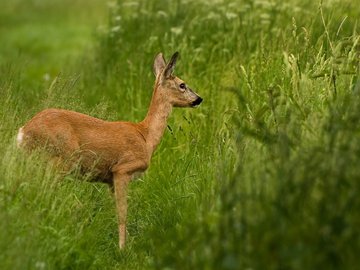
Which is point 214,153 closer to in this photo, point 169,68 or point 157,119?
point 157,119

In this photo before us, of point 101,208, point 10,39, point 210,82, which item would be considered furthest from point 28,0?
point 101,208

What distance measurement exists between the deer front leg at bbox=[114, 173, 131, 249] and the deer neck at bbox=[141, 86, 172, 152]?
1.83 feet

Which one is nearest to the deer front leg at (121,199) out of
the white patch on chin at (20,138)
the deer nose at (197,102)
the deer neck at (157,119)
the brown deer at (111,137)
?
the brown deer at (111,137)

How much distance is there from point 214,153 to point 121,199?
825 millimetres

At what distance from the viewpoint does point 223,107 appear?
11141 mm

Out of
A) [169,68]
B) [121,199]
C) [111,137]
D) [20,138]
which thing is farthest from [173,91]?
[20,138]

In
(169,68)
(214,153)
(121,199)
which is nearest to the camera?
(121,199)

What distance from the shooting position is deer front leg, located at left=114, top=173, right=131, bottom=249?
885 centimetres

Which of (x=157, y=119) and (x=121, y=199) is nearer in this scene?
(x=121, y=199)

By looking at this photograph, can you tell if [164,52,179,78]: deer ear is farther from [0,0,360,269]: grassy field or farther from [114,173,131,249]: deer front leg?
[114,173,131,249]: deer front leg

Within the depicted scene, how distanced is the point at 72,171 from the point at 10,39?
43.0 ft

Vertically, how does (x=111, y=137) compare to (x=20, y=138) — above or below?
below

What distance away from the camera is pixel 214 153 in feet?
30.1

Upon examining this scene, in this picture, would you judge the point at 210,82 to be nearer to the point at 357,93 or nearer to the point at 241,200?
the point at 357,93
